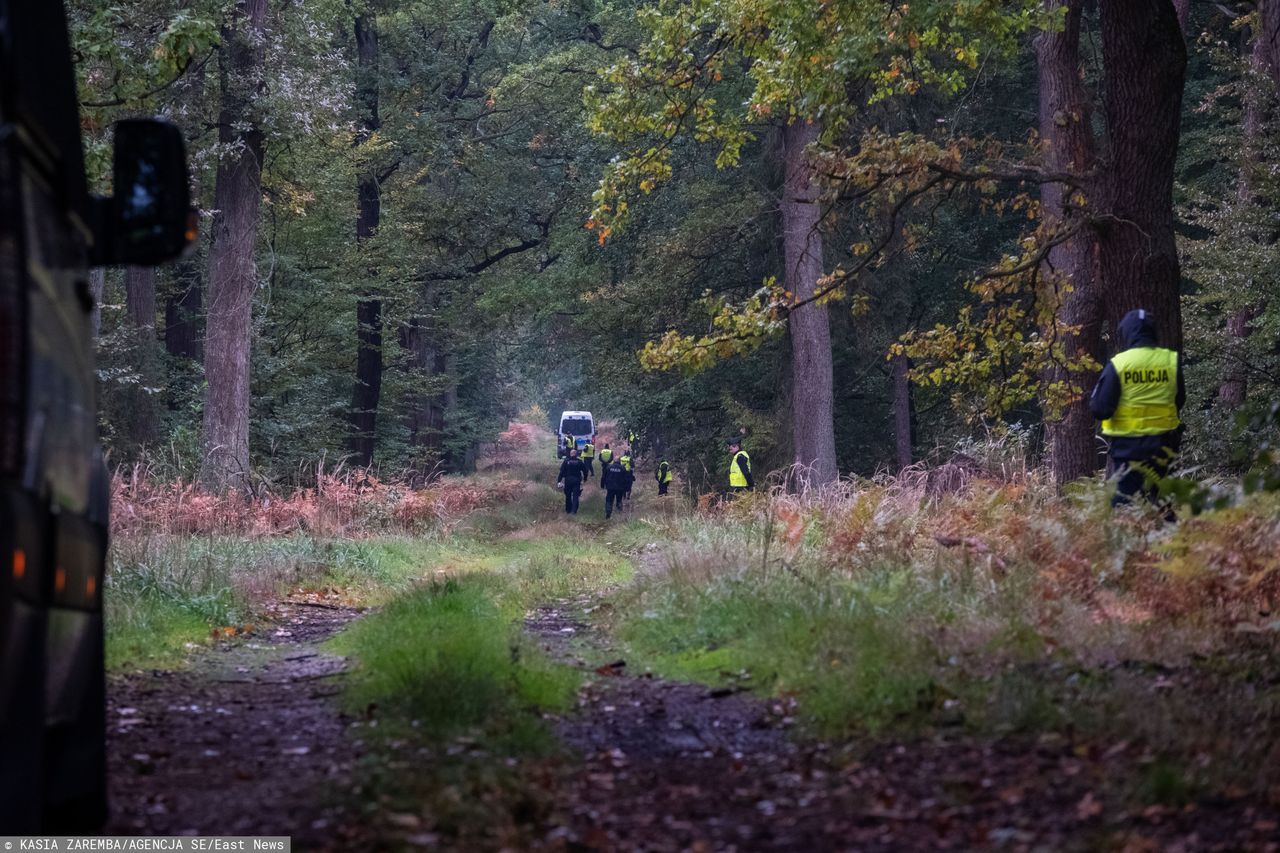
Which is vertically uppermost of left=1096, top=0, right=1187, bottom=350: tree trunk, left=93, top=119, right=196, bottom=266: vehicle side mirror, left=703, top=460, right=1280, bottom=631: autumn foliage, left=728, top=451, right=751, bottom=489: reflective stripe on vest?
left=1096, top=0, right=1187, bottom=350: tree trunk

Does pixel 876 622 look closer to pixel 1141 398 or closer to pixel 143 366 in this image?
A: pixel 1141 398

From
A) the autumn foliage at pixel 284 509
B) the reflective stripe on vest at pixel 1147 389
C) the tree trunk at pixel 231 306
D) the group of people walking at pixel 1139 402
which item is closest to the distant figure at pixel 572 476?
the autumn foliage at pixel 284 509

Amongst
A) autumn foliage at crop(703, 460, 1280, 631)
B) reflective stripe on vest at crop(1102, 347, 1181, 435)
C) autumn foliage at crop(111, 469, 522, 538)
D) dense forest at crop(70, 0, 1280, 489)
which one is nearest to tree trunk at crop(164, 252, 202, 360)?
dense forest at crop(70, 0, 1280, 489)

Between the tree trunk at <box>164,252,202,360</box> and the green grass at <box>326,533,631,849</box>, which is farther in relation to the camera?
the tree trunk at <box>164,252,202,360</box>

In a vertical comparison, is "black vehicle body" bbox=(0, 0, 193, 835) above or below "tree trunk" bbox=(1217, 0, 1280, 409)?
below

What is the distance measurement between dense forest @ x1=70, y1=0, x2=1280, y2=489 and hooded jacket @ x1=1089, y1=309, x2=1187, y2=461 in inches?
39.8

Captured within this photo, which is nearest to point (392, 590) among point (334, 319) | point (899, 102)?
point (899, 102)

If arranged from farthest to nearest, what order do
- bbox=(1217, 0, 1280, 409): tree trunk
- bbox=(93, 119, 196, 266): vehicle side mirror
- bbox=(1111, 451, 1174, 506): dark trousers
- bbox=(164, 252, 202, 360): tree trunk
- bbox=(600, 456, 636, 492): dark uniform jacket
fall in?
bbox=(600, 456, 636, 492): dark uniform jacket → bbox=(164, 252, 202, 360): tree trunk → bbox=(1217, 0, 1280, 409): tree trunk → bbox=(1111, 451, 1174, 506): dark trousers → bbox=(93, 119, 196, 266): vehicle side mirror

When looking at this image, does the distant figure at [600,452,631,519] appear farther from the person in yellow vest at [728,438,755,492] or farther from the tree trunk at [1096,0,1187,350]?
the tree trunk at [1096,0,1187,350]

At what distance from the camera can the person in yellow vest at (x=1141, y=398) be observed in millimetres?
10828

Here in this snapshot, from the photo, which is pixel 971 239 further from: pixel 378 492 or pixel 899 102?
pixel 378 492

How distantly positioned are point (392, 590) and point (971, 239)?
19264mm

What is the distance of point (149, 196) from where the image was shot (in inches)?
180

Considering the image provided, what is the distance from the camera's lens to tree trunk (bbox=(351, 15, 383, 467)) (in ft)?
102
